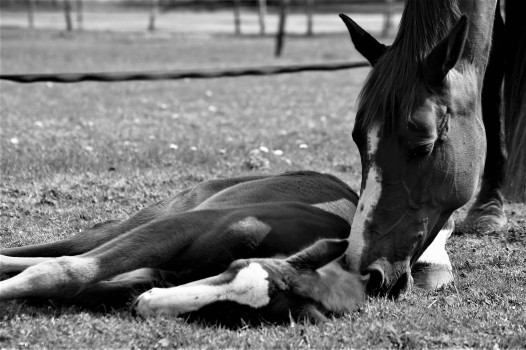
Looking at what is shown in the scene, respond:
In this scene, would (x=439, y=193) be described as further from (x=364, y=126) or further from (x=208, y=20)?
(x=208, y=20)

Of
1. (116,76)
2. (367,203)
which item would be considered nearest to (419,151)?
(367,203)

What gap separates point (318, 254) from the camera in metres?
3.31

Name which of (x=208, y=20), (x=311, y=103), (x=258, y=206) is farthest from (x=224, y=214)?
(x=208, y=20)

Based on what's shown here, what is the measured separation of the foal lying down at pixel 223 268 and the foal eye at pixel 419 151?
1.61 ft

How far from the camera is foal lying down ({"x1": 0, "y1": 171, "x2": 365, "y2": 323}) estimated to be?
3.18 metres

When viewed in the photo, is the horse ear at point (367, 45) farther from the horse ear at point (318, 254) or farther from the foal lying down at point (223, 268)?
the horse ear at point (318, 254)

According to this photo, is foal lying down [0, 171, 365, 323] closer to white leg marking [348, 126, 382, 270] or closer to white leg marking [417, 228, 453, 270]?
white leg marking [348, 126, 382, 270]

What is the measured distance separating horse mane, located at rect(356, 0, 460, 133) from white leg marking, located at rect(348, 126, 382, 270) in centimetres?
8

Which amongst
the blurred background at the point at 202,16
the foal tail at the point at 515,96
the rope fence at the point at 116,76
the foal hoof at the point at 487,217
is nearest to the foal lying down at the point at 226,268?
the foal hoof at the point at 487,217

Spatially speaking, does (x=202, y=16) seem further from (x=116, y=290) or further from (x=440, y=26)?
(x=116, y=290)

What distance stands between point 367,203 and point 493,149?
278 centimetres

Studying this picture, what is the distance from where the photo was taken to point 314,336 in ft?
10.3

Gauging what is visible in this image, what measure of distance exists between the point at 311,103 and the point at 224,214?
8.54 metres

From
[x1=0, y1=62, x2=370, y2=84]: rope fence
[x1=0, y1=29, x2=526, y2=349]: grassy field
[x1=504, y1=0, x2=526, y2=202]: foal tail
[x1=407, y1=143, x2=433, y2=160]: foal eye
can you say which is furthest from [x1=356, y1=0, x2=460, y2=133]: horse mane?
[x1=0, y1=62, x2=370, y2=84]: rope fence
